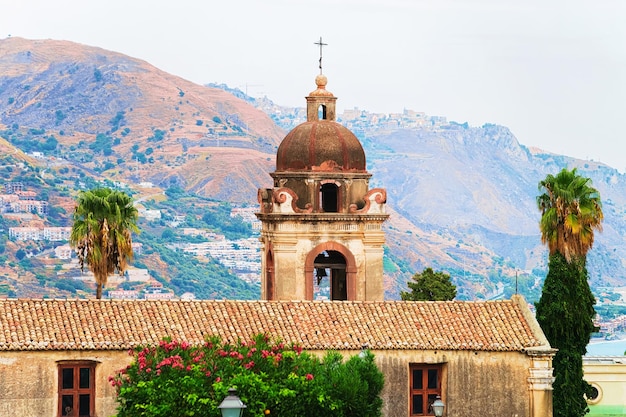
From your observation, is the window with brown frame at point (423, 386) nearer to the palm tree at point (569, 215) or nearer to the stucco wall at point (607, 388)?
the palm tree at point (569, 215)

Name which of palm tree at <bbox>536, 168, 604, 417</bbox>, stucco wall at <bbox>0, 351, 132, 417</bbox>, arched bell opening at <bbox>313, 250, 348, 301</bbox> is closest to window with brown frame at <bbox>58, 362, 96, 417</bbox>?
stucco wall at <bbox>0, 351, 132, 417</bbox>

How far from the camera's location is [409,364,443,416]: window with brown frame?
40.3 m

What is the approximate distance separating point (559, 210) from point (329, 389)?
1369 centimetres

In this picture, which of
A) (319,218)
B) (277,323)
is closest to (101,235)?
(319,218)

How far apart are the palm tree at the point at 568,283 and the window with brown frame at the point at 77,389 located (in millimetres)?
12035

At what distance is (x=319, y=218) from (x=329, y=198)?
4.95 ft

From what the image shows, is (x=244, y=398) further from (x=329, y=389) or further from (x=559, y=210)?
(x=559, y=210)

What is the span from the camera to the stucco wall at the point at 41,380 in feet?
124

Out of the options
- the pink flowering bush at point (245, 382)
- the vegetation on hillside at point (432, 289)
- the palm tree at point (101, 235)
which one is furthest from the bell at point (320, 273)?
the vegetation on hillside at point (432, 289)

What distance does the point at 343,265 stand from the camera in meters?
44.6

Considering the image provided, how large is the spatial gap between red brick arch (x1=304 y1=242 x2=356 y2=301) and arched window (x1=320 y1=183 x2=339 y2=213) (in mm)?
1012

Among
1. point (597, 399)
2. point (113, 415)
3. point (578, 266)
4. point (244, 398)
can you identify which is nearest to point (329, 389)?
point (244, 398)

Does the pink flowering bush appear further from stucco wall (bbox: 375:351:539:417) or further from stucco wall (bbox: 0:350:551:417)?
stucco wall (bbox: 375:351:539:417)

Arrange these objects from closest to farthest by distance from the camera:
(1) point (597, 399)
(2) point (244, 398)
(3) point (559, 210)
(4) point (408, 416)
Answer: (2) point (244, 398) → (4) point (408, 416) → (3) point (559, 210) → (1) point (597, 399)
